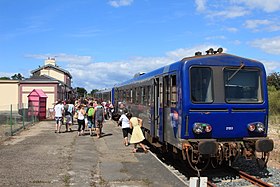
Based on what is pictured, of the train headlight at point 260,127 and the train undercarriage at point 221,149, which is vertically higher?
the train headlight at point 260,127

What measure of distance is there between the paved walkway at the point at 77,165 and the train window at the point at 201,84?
2.07 meters

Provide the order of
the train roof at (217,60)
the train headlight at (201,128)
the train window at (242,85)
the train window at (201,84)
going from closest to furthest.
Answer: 1. the train headlight at (201,128)
2. the train window at (201,84)
3. the train roof at (217,60)
4. the train window at (242,85)

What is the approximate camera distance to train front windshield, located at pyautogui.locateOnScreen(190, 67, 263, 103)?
9.31m

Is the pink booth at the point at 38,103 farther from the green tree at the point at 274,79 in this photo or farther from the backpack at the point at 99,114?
the green tree at the point at 274,79

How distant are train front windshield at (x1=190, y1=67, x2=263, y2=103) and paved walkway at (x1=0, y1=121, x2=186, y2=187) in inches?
86.1

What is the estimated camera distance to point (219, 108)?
930 centimetres

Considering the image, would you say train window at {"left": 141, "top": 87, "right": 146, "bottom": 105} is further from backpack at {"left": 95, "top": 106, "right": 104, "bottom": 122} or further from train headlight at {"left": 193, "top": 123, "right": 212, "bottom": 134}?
train headlight at {"left": 193, "top": 123, "right": 212, "bottom": 134}

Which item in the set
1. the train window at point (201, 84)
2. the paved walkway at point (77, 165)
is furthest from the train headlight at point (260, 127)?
the paved walkway at point (77, 165)

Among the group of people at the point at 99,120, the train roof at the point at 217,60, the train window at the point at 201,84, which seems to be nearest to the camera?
the train window at the point at 201,84

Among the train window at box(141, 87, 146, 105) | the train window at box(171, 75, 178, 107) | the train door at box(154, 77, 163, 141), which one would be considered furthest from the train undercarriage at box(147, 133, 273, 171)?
the train window at box(141, 87, 146, 105)

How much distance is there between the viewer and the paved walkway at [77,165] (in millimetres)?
8805

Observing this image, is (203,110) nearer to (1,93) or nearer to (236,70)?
(236,70)

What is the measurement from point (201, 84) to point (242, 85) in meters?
1.09

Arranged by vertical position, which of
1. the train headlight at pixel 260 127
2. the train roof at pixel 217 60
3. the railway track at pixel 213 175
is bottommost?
the railway track at pixel 213 175
